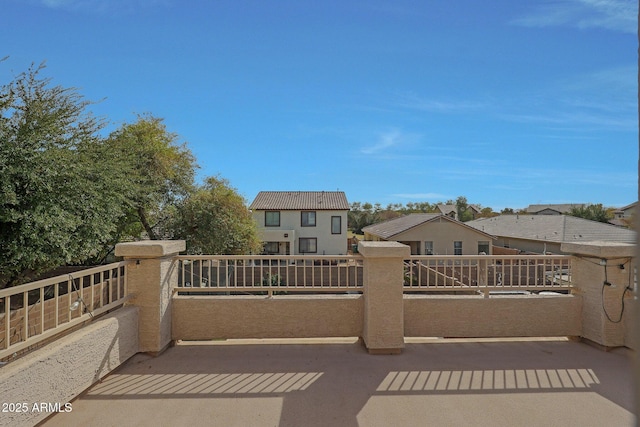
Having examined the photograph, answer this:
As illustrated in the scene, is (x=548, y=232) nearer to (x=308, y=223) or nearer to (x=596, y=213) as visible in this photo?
(x=308, y=223)

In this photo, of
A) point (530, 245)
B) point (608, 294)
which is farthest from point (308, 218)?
point (608, 294)

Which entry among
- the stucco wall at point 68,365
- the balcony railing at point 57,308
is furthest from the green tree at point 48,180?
the stucco wall at point 68,365

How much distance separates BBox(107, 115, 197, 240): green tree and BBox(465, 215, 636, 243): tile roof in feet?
62.4

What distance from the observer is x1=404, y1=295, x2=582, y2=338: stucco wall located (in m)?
4.29

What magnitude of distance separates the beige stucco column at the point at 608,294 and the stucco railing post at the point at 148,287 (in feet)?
16.3

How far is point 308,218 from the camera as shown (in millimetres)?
24141

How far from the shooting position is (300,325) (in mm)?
4246

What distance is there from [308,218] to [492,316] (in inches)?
789

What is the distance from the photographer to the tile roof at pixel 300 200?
2405 centimetres

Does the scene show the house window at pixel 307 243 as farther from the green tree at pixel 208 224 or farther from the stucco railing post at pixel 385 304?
the stucco railing post at pixel 385 304

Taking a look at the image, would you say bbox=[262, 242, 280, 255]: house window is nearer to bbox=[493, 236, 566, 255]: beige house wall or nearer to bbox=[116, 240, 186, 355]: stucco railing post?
bbox=[493, 236, 566, 255]: beige house wall

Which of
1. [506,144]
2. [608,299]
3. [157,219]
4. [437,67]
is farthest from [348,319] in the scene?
[506,144]

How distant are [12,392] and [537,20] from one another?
9050 mm

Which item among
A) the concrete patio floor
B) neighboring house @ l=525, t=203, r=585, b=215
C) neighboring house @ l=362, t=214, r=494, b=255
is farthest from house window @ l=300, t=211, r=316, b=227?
neighboring house @ l=525, t=203, r=585, b=215
